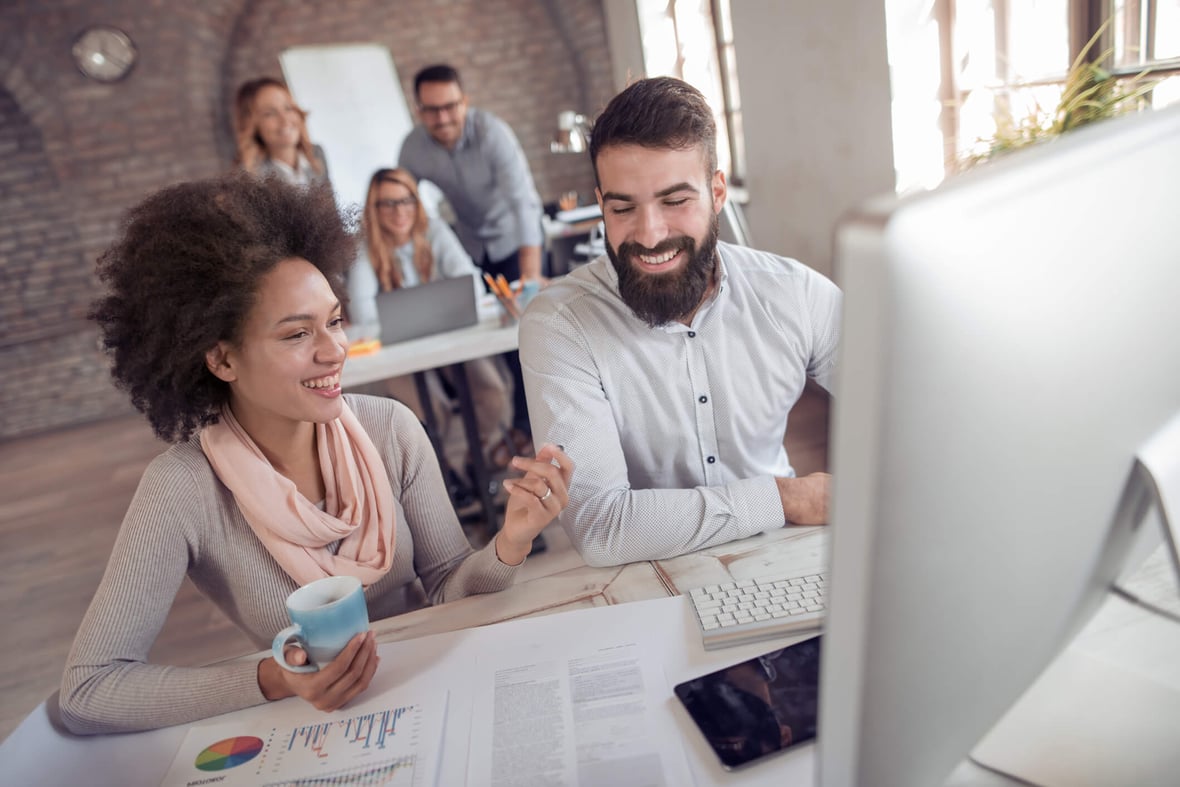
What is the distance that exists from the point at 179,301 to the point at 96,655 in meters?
0.47

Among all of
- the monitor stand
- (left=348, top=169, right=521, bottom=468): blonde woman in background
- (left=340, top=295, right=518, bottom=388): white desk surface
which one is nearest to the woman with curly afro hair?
the monitor stand

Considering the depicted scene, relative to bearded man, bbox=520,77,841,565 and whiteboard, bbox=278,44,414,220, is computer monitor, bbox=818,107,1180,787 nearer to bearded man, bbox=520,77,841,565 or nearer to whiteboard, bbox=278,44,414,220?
bearded man, bbox=520,77,841,565

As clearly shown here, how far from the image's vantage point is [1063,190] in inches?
14.1

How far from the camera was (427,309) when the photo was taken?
268 centimetres

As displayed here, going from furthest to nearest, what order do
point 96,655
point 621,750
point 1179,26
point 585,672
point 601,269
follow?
point 1179,26, point 601,269, point 96,655, point 585,672, point 621,750

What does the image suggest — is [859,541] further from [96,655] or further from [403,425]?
[403,425]

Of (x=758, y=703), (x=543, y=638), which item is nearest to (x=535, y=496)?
(x=543, y=638)

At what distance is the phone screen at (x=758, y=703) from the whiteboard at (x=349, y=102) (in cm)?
579

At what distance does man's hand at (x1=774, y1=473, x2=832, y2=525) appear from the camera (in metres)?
1.14

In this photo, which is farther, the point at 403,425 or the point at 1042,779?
the point at 403,425

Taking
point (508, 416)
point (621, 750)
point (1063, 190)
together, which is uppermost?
point (1063, 190)

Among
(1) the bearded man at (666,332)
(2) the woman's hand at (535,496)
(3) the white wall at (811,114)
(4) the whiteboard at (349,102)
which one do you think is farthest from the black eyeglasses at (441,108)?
(2) the woman's hand at (535,496)

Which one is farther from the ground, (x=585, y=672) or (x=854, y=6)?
(x=854, y=6)

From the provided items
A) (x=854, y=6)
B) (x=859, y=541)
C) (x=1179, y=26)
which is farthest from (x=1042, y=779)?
(x=854, y=6)
